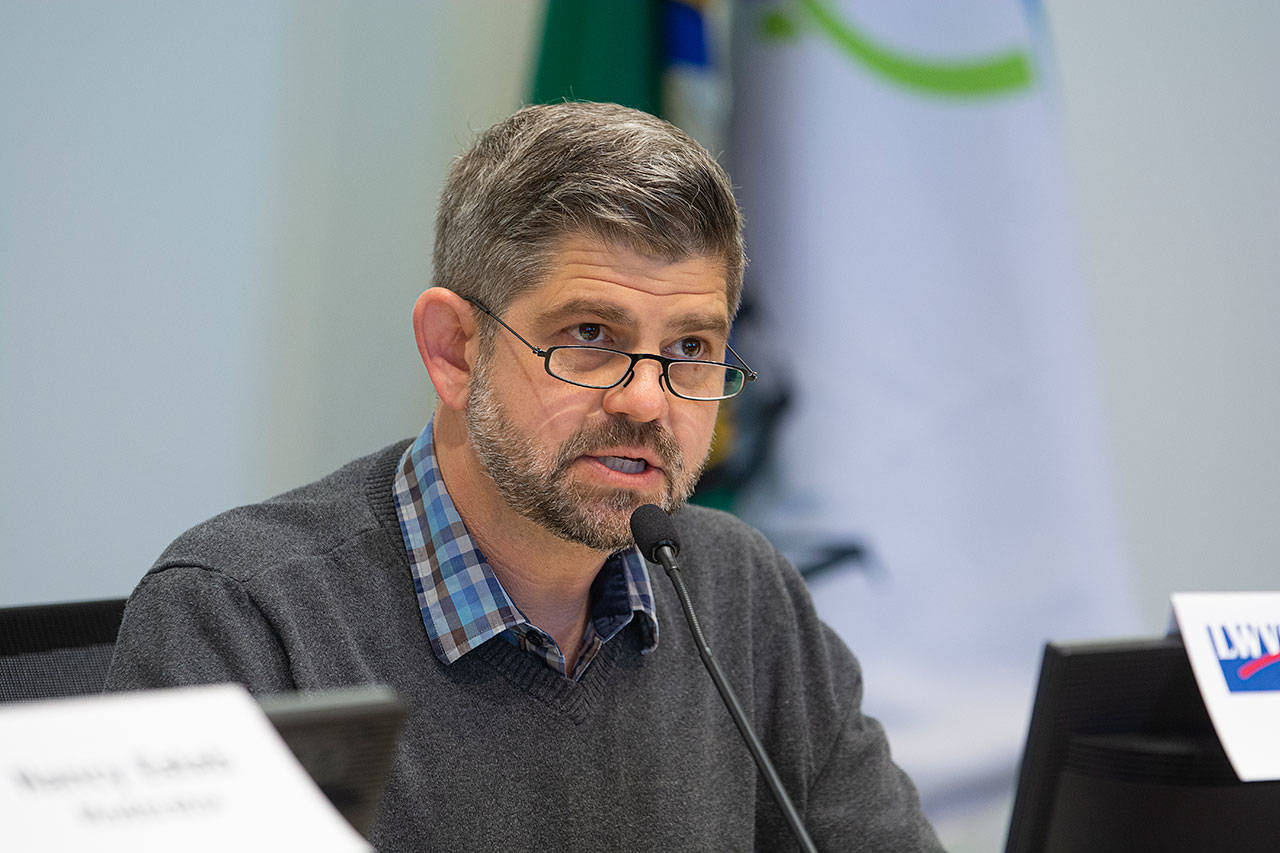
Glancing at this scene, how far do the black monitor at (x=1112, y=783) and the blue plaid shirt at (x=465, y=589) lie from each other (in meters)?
0.49

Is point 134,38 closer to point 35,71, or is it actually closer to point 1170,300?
point 35,71

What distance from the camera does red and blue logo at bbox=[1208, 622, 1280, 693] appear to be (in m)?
0.88

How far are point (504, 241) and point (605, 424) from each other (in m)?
0.21

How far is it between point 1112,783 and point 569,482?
0.54 meters

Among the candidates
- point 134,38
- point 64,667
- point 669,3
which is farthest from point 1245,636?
point 134,38

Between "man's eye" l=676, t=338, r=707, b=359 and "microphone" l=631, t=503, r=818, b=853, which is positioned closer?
"microphone" l=631, t=503, r=818, b=853

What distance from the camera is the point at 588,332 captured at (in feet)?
3.88

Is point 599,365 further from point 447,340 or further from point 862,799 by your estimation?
point 862,799

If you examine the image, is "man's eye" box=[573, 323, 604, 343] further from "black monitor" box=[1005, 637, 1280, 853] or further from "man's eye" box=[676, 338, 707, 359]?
"black monitor" box=[1005, 637, 1280, 853]

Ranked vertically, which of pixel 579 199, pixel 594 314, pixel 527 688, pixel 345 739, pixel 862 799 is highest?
pixel 579 199

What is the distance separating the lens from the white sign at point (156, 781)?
18.7 inches

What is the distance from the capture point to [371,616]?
3.70 ft

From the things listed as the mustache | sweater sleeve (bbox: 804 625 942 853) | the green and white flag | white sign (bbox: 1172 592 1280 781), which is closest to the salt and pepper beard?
the mustache

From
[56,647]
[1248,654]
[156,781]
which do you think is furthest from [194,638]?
[1248,654]
